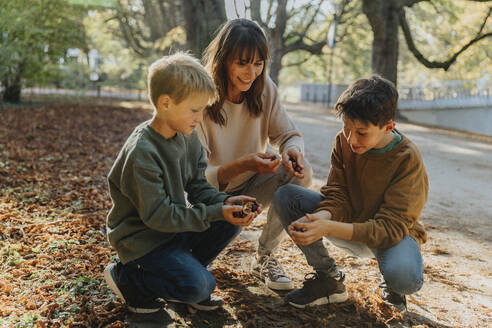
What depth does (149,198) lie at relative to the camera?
1937 millimetres

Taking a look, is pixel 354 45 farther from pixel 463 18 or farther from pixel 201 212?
pixel 201 212

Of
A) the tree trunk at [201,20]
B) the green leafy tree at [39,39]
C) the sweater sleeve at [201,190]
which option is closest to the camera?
the sweater sleeve at [201,190]

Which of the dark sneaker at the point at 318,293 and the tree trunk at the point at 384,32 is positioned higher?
the tree trunk at the point at 384,32

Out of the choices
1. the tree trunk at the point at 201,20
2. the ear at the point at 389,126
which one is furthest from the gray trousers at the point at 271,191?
the tree trunk at the point at 201,20

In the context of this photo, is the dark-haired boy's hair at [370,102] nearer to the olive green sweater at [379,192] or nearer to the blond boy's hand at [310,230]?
the olive green sweater at [379,192]

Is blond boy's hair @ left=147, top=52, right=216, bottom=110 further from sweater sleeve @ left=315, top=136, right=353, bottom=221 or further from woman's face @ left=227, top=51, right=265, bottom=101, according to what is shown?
sweater sleeve @ left=315, top=136, right=353, bottom=221

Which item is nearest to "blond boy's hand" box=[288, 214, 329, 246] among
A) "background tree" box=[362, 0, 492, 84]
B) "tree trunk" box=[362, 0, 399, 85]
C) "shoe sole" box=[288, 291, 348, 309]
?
"shoe sole" box=[288, 291, 348, 309]

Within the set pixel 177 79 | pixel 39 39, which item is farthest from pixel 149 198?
pixel 39 39

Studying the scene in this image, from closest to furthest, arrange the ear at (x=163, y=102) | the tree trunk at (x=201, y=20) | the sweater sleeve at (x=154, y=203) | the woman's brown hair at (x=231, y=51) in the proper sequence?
1. the sweater sleeve at (x=154, y=203)
2. the ear at (x=163, y=102)
3. the woman's brown hair at (x=231, y=51)
4. the tree trunk at (x=201, y=20)

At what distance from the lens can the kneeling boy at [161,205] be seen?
1964 millimetres

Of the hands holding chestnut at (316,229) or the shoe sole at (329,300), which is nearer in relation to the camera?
the hands holding chestnut at (316,229)

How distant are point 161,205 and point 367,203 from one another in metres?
1.10

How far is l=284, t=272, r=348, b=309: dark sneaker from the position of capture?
234cm

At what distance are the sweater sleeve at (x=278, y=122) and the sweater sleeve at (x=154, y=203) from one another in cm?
104
